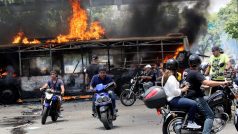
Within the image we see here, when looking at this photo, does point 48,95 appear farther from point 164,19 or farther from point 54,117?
point 164,19

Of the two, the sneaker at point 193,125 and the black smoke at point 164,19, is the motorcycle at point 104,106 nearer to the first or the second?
the sneaker at point 193,125

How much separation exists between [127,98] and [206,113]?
965cm

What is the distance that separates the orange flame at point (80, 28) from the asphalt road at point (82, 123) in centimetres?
691

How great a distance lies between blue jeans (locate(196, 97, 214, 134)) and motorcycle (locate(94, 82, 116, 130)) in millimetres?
3332

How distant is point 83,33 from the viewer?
2628 centimetres

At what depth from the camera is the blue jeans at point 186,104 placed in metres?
8.92

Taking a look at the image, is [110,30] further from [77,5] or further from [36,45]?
[36,45]

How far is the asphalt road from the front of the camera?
38.3 feet

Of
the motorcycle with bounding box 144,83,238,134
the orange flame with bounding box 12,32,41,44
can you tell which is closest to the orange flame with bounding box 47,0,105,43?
Result: the orange flame with bounding box 12,32,41,44

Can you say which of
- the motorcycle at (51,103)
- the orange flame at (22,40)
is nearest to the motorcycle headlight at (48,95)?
the motorcycle at (51,103)

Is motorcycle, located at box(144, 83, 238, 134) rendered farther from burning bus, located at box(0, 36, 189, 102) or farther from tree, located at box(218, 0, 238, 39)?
tree, located at box(218, 0, 238, 39)

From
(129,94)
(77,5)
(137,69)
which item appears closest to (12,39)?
(77,5)

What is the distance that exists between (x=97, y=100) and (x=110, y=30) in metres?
19.3

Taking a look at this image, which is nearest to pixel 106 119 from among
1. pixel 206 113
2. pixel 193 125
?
pixel 193 125
